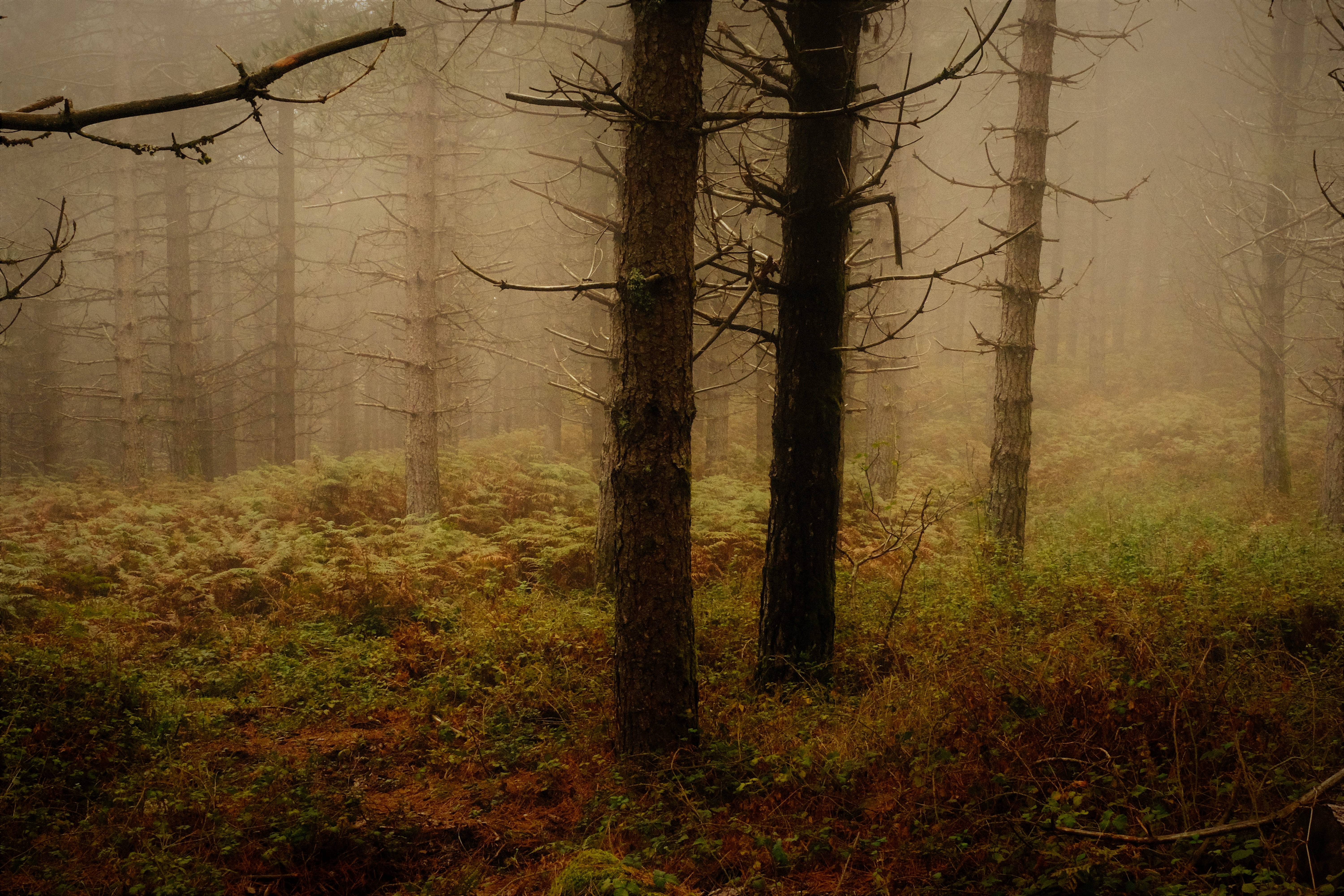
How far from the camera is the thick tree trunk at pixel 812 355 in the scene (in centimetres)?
532

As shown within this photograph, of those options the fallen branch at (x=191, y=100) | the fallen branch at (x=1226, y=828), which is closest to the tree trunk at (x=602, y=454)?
the fallen branch at (x=191, y=100)

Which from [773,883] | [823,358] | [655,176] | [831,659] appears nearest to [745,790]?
[773,883]

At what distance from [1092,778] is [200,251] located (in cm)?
3356

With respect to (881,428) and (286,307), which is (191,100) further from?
(286,307)

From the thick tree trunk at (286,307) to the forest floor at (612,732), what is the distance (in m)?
10.4

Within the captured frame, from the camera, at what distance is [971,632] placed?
220 inches

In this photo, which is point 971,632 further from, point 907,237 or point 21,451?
point 21,451

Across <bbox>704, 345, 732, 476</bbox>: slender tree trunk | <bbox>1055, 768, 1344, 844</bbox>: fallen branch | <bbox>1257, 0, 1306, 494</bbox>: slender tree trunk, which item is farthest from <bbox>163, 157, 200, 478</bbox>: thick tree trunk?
<bbox>1257, 0, 1306, 494</bbox>: slender tree trunk

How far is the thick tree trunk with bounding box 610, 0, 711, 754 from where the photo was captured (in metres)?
4.30

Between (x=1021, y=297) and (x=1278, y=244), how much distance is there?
13.2m

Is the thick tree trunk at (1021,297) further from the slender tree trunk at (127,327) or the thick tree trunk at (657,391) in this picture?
the slender tree trunk at (127,327)

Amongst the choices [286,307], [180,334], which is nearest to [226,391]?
[180,334]

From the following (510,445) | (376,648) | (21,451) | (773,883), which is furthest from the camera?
(21,451)

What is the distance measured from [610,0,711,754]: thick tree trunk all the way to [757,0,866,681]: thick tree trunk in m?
1.07
